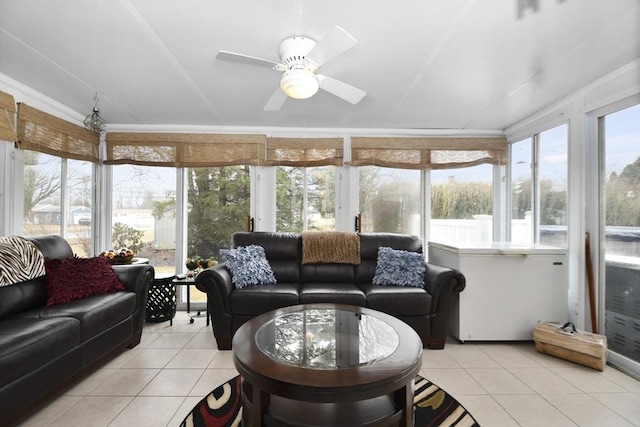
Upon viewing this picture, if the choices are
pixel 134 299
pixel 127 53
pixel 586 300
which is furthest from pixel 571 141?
pixel 134 299

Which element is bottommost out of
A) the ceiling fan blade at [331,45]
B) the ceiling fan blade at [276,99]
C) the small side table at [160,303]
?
the small side table at [160,303]

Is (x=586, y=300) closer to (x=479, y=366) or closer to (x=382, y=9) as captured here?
(x=479, y=366)

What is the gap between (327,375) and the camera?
1.37 m

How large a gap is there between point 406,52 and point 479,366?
256 cm

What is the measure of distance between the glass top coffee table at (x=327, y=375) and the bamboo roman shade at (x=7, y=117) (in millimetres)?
2787

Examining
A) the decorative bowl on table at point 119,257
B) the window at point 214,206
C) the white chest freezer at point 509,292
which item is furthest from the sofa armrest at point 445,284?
the decorative bowl on table at point 119,257

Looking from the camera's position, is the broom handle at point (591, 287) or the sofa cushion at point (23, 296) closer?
the sofa cushion at point (23, 296)

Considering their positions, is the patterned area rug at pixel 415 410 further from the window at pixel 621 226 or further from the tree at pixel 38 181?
the tree at pixel 38 181

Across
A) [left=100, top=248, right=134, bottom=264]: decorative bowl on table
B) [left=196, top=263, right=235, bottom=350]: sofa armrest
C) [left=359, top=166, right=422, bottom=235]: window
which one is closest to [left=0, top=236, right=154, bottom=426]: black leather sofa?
[left=100, top=248, right=134, bottom=264]: decorative bowl on table

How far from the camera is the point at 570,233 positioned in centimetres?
298

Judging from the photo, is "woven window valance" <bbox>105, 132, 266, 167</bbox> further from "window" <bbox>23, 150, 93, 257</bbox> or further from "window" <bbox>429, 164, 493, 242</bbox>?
"window" <bbox>429, 164, 493, 242</bbox>

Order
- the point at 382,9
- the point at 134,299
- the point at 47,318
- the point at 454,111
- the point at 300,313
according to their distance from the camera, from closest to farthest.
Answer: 1. the point at 382,9
2. the point at 47,318
3. the point at 300,313
4. the point at 134,299
5. the point at 454,111

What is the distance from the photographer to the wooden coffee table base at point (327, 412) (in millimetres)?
1398

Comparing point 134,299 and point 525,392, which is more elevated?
point 134,299
